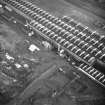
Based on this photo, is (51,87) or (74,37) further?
(74,37)

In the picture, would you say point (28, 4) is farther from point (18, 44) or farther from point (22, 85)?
point (22, 85)

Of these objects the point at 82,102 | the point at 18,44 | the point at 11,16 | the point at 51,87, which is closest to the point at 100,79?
the point at 82,102

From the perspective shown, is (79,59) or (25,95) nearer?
(25,95)

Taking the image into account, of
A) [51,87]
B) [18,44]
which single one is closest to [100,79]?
[51,87]

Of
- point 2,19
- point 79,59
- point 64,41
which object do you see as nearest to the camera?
point 79,59

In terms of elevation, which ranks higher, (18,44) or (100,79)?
(100,79)

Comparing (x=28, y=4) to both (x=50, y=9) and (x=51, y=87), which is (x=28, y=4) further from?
(x=51, y=87)

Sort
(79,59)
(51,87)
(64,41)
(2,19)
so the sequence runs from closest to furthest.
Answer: (51,87), (79,59), (64,41), (2,19)

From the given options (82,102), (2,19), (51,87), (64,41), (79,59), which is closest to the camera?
(82,102)

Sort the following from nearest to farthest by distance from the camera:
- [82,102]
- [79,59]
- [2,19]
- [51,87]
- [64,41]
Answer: [82,102] → [51,87] → [79,59] → [64,41] → [2,19]
